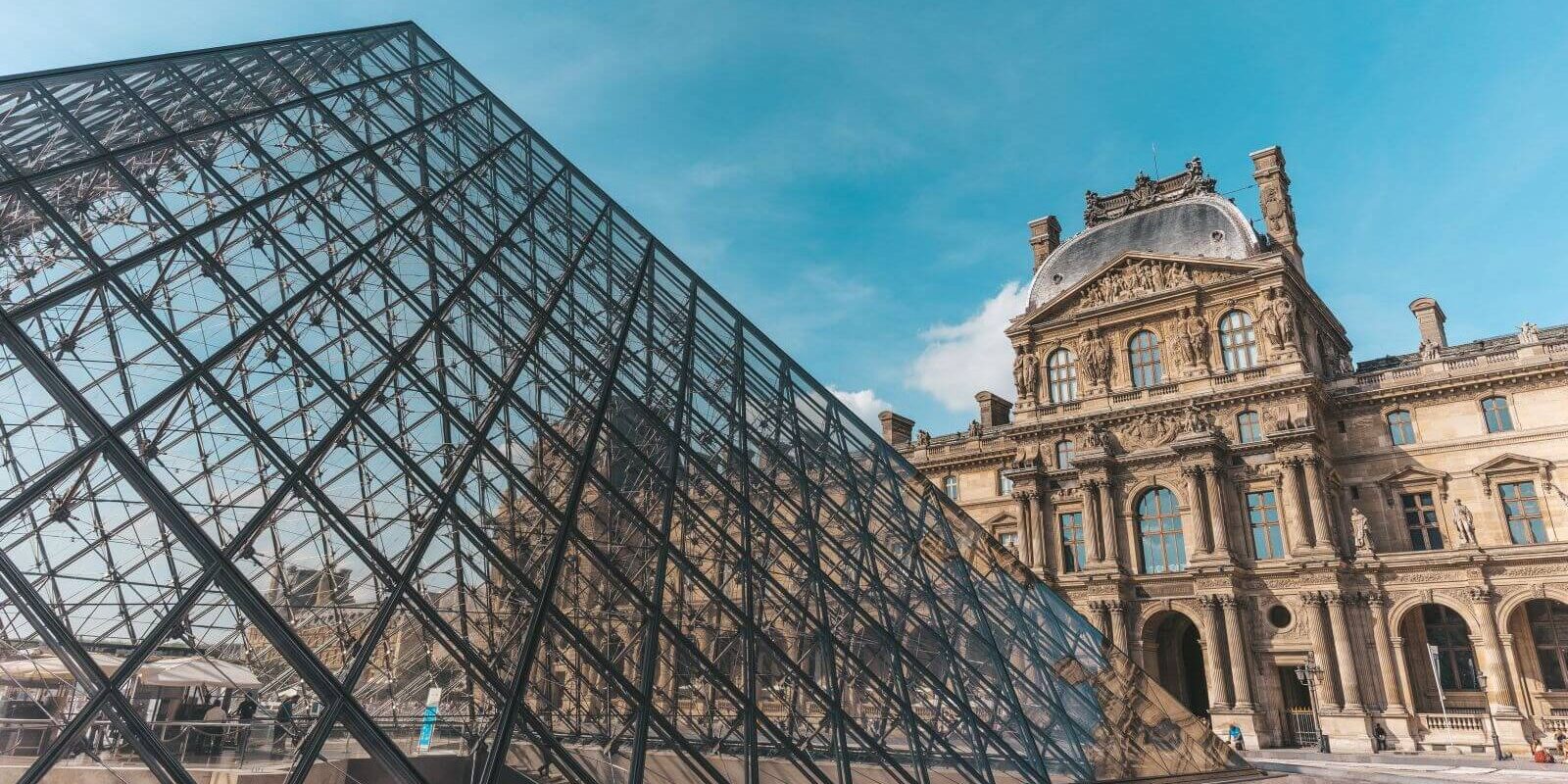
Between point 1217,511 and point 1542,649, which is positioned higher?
point 1217,511

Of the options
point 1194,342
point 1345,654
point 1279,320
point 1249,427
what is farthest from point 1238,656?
point 1279,320

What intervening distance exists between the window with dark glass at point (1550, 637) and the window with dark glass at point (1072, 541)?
43.3 ft

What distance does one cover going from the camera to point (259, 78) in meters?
16.8

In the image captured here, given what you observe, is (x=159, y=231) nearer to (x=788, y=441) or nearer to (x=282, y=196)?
(x=282, y=196)

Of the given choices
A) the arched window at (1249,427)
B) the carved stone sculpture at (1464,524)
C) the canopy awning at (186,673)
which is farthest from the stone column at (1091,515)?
the canopy awning at (186,673)

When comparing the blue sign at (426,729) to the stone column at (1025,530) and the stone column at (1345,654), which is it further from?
the stone column at (1345,654)

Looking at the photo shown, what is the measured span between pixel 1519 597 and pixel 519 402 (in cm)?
2935

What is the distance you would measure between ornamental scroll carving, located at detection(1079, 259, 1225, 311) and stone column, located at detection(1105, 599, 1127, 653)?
38.5 ft

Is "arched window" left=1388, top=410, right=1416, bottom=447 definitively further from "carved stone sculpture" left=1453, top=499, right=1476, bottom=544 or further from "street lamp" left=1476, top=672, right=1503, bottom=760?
"street lamp" left=1476, top=672, right=1503, bottom=760

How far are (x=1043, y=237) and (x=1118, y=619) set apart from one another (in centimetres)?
1915

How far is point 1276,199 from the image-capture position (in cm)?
3562

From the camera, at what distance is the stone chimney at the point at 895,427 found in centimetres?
4481

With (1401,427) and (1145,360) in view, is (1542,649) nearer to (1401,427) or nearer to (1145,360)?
(1401,427)

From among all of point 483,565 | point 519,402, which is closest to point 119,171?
point 519,402
